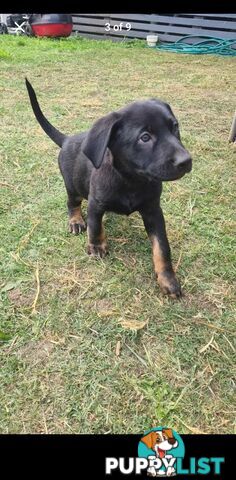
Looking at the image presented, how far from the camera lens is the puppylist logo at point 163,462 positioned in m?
1.65

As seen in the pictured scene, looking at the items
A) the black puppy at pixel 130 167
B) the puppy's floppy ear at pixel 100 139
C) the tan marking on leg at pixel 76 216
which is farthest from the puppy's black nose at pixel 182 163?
the tan marking on leg at pixel 76 216

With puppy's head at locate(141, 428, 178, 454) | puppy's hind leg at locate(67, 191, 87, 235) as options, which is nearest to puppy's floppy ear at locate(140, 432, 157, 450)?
puppy's head at locate(141, 428, 178, 454)

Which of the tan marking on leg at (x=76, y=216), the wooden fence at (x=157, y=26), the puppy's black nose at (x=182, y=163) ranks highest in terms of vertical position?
the puppy's black nose at (x=182, y=163)

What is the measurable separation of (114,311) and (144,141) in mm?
945

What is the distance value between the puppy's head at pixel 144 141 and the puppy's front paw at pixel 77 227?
915mm

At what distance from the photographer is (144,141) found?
212 centimetres

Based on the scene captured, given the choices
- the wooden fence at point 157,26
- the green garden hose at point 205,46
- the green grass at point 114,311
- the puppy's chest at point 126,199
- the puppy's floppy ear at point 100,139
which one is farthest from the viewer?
the wooden fence at point 157,26

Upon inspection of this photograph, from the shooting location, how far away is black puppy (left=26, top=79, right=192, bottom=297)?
2086 millimetres

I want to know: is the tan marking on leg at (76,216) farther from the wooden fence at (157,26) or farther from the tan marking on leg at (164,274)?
the wooden fence at (157,26)

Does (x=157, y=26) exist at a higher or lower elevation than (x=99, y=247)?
higher

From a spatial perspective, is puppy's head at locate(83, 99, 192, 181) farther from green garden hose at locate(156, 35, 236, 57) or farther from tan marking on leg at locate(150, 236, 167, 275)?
green garden hose at locate(156, 35, 236, 57)

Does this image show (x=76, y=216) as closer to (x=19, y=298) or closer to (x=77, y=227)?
(x=77, y=227)

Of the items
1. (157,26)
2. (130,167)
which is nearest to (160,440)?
(130,167)

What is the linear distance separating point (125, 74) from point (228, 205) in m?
4.94
